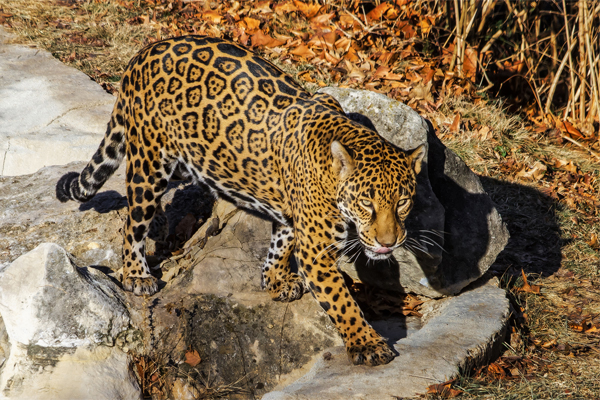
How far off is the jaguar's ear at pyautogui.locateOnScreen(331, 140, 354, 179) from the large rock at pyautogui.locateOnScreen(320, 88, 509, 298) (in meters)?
1.70

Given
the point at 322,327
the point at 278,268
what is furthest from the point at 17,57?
the point at 322,327

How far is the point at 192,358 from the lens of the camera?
578 centimetres

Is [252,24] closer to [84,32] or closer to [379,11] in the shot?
[379,11]

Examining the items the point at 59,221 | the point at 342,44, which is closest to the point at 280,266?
the point at 59,221

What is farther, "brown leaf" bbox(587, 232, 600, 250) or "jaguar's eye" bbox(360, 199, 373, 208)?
"brown leaf" bbox(587, 232, 600, 250)

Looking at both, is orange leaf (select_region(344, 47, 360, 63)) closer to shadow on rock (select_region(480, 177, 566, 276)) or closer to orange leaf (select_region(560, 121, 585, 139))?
shadow on rock (select_region(480, 177, 566, 276))

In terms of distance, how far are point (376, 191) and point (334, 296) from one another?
113cm

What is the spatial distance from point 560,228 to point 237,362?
5323mm

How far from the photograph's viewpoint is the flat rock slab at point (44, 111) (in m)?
9.23

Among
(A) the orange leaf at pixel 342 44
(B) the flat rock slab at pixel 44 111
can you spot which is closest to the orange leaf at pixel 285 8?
(A) the orange leaf at pixel 342 44

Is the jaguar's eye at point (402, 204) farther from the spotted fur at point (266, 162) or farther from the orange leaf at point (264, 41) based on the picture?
the orange leaf at point (264, 41)

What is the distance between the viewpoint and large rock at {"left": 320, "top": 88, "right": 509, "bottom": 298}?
662cm

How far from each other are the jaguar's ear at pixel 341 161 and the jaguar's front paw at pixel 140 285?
2.59 metres

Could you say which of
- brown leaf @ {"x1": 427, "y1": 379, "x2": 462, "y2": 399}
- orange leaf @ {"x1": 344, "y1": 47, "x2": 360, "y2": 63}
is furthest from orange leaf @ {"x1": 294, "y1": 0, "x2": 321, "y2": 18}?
brown leaf @ {"x1": 427, "y1": 379, "x2": 462, "y2": 399}
